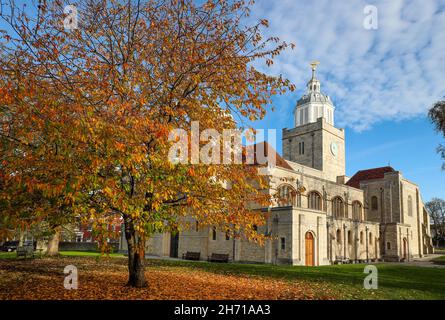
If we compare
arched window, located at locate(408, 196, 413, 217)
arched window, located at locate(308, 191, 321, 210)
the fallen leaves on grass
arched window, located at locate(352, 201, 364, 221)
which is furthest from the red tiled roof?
the fallen leaves on grass

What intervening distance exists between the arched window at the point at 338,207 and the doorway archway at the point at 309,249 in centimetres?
1211

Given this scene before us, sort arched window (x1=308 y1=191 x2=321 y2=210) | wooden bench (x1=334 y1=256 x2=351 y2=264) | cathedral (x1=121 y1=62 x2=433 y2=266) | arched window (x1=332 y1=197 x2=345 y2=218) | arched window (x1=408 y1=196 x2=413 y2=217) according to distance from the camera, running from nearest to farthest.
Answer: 1. cathedral (x1=121 y1=62 x2=433 y2=266)
2. wooden bench (x1=334 y1=256 x2=351 y2=264)
3. arched window (x1=308 y1=191 x2=321 y2=210)
4. arched window (x1=332 y1=197 x2=345 y2=218)
5. arched window (x1=408 y1=196 x2=413 y2=217)

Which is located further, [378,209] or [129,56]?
[378,209]

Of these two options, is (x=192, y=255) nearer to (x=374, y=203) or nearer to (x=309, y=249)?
(x=309, y=249)

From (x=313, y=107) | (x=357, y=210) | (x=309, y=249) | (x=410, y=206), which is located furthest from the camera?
(x=313, y=107)

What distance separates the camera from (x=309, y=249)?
28.4 m

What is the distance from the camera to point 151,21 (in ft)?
34.3

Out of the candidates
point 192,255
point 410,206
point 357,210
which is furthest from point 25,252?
point 410,206

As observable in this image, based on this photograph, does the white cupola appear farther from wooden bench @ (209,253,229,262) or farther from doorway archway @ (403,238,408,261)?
wooden bench @ (209,253,229,262)

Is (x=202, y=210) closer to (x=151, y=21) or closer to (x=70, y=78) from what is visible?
(x=70, y=78)

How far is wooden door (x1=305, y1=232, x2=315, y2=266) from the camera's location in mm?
28156

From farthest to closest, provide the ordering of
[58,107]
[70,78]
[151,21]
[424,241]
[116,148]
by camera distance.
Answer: [424,241]
[151,21]
[70,78]
[58,107]
[116,148]
